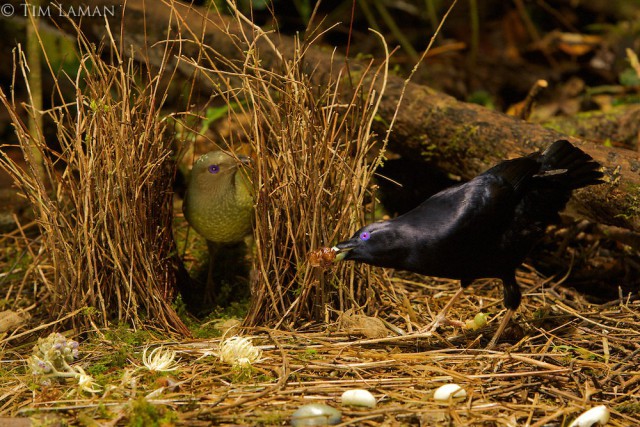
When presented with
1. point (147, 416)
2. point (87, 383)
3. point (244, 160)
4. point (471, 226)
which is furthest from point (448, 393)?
point (244, 160)

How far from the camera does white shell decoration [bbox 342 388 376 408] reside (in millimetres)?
2674

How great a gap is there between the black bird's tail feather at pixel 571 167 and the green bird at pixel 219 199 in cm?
147

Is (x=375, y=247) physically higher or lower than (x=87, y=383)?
higher

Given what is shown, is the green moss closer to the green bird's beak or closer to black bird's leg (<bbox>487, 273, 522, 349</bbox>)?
the green bird's beak

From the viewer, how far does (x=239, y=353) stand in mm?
3014

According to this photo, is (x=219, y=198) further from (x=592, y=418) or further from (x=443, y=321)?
(x=592, y=418)

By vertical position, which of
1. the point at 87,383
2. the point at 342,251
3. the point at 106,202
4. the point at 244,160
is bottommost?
the point at 87,383

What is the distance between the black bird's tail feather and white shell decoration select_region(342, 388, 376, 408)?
149 cm

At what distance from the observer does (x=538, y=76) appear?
23.3ft

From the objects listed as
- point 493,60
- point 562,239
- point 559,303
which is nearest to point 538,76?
point 493,60

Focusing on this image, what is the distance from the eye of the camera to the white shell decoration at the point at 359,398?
2674 millimetres

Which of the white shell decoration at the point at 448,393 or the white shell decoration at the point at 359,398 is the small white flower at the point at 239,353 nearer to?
the white shell decoration at the point at 359,398

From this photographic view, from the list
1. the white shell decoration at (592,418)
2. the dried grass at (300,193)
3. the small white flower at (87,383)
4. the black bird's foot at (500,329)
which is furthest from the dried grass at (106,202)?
the white shell decoration at (592,418)

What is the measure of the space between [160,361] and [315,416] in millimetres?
770
